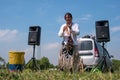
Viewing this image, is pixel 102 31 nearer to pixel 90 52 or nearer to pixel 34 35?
pixel 90 52

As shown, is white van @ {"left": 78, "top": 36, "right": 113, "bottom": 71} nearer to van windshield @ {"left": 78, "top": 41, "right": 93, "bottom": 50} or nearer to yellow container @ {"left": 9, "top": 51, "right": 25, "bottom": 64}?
van windshield @ {"left": 78, "top": 41, "right": 93, "bottom": 50}

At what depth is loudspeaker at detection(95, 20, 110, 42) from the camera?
46.8ft

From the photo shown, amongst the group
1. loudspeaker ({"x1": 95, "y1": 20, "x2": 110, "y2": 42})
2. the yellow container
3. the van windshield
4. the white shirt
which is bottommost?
the yellow container

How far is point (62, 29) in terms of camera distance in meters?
9.16

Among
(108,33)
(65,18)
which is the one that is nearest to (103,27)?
(108,33)

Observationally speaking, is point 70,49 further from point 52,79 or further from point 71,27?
point 52,79

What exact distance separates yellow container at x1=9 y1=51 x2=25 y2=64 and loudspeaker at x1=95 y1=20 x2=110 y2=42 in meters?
3.23

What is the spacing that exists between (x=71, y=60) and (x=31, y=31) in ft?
24.8

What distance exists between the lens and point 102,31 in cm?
1459

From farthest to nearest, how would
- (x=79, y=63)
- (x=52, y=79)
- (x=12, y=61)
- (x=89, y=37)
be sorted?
(x=89, y=37) < (x=12, y=61) < (x=79, y=63) < (x=52, y=79)

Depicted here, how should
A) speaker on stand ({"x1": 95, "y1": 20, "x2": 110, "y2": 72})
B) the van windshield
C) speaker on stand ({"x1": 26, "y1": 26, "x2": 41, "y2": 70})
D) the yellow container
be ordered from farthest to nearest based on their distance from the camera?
speaker on stand ({"x1": 26, "y1": 26, "x2": 41, "y2": 70}) → the van windshield → speaker on stand ({"x1": 95, "y1": 20, "x2": 110, "y2": 72}) → the yellow container

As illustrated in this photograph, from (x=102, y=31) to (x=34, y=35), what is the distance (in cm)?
330

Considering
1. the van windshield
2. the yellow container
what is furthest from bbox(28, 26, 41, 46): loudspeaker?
the van windshield

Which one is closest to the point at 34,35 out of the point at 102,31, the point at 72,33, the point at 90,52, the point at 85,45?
the point at 85,45
